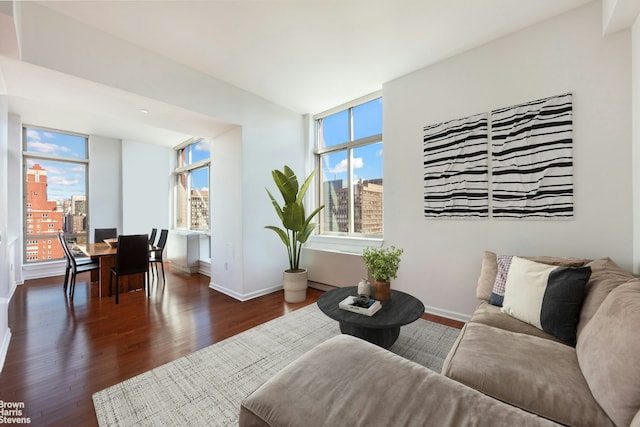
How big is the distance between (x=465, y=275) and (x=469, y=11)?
8.40 ft

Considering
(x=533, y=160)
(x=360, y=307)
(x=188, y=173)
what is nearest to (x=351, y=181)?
(x=533, y=160)

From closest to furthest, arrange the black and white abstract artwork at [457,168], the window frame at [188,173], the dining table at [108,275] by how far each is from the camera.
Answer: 1. the black and white abstract artwork at [457,168]
2. the dining table at [108,275]
3. the window frame at [188,173]

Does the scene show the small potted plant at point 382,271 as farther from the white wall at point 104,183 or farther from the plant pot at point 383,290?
the white wall at point 104,183

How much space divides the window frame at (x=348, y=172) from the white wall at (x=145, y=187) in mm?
4460

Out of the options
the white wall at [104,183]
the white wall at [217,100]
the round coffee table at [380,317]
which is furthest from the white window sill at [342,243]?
the white wall at [104,183]

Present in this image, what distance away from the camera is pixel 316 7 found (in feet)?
7.43

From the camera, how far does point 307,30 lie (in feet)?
8.31

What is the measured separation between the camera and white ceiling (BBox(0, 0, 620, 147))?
7.36 feet

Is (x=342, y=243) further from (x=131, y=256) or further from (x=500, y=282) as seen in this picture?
(x=131, y=256)

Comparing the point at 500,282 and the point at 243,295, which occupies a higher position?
the point at 500,282

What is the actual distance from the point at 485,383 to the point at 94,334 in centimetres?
346

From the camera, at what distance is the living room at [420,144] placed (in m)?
2.13

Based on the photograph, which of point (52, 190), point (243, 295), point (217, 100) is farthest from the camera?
point (52, 190)

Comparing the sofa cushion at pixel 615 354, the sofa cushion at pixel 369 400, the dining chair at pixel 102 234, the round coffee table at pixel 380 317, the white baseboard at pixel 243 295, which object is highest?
the dining chair at pixel 102 234
